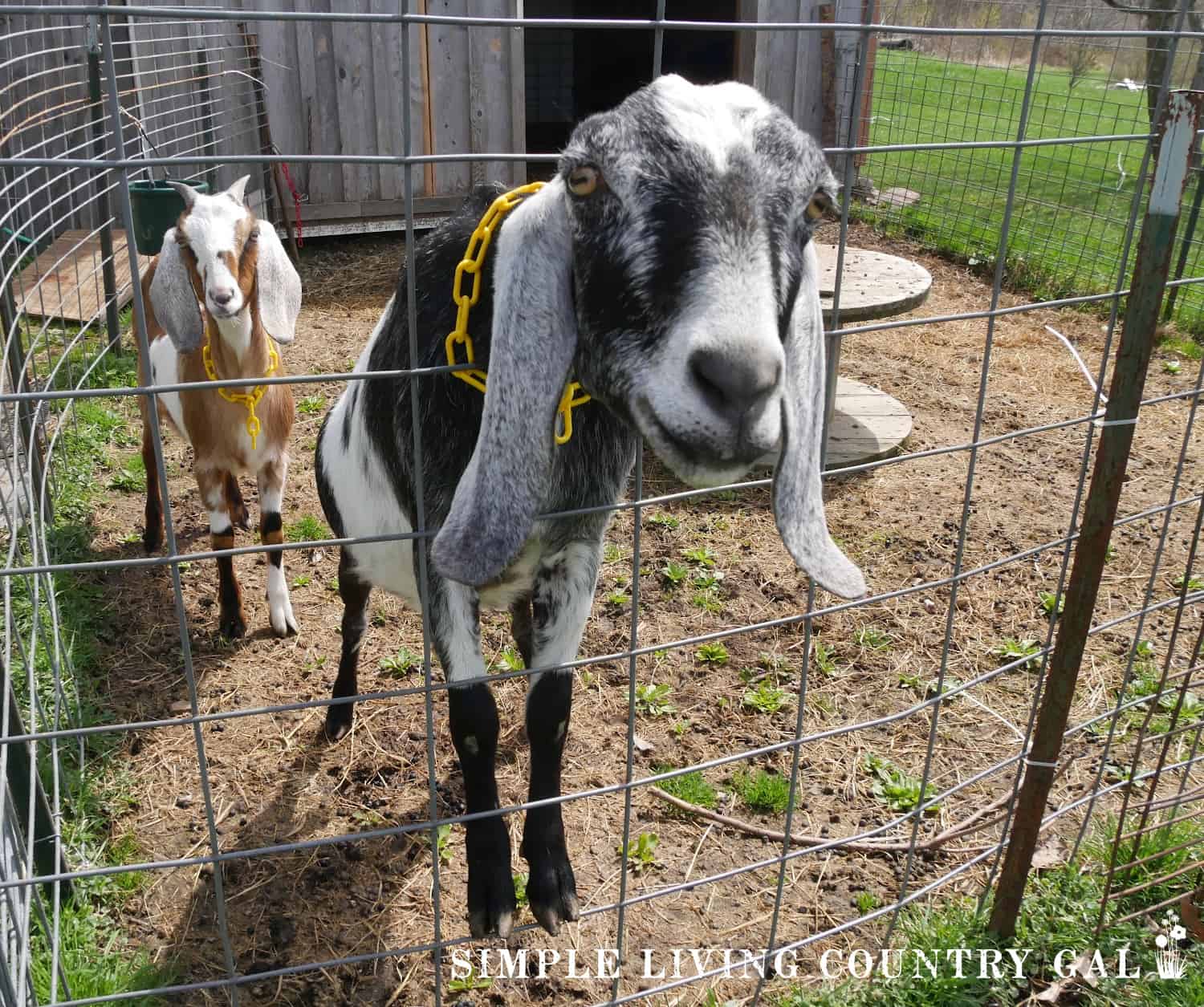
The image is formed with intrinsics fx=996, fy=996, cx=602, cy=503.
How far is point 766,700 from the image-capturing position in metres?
3.10

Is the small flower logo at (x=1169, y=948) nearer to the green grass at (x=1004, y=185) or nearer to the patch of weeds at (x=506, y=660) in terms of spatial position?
the patch of weeds at (x=506, y=660)

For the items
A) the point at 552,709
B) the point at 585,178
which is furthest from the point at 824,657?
the point at 585,178

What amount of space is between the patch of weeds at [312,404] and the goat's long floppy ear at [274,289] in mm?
1686

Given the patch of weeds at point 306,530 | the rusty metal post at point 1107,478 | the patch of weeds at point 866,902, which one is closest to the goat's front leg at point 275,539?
the patch of weeds at point 306,530

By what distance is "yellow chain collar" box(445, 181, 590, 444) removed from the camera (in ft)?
5.59

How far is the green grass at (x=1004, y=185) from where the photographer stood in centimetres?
711

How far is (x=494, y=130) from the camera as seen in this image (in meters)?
7.78

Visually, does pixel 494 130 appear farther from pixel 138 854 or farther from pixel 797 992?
pixel 797 992

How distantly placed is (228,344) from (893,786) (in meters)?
2.58

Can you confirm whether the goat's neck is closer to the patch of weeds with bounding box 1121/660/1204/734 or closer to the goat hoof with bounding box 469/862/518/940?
the goat hoof with bounding box 469/862/518/940

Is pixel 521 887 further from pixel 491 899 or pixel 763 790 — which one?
pixel 763 790

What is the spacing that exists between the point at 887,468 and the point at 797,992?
9.65ft

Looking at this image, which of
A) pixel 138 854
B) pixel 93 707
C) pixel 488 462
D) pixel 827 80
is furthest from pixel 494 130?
pixel 488 462

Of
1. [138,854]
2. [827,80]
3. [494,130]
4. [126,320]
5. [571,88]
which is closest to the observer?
[138,854]
